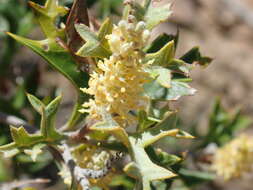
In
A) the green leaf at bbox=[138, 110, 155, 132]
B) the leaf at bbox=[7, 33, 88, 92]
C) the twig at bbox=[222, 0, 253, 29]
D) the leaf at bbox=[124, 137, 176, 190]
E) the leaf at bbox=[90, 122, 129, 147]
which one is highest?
the leaf at bbox=[7, 33, 88, 92]

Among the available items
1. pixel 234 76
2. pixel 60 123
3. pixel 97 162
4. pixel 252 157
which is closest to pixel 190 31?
pixel 234 76

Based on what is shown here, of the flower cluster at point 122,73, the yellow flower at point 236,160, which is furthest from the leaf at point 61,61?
the yellow flower at point 236,160

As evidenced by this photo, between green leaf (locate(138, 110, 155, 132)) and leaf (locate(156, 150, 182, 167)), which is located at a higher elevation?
green leaf (locate(138, 110, 155, 132))

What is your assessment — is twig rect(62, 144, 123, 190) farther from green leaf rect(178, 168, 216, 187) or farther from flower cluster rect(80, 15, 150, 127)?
green leaf rect(178, 168, 216, 187)

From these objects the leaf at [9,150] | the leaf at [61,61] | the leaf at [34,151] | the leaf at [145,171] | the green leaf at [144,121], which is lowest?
the leaf at [34,151]

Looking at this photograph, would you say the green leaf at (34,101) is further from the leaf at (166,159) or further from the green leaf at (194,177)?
the green leaf at (194,177)

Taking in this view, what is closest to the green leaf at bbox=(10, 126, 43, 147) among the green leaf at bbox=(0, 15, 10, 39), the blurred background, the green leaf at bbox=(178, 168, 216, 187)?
the green leaf at bbox=(178, 168, 216, 187)
